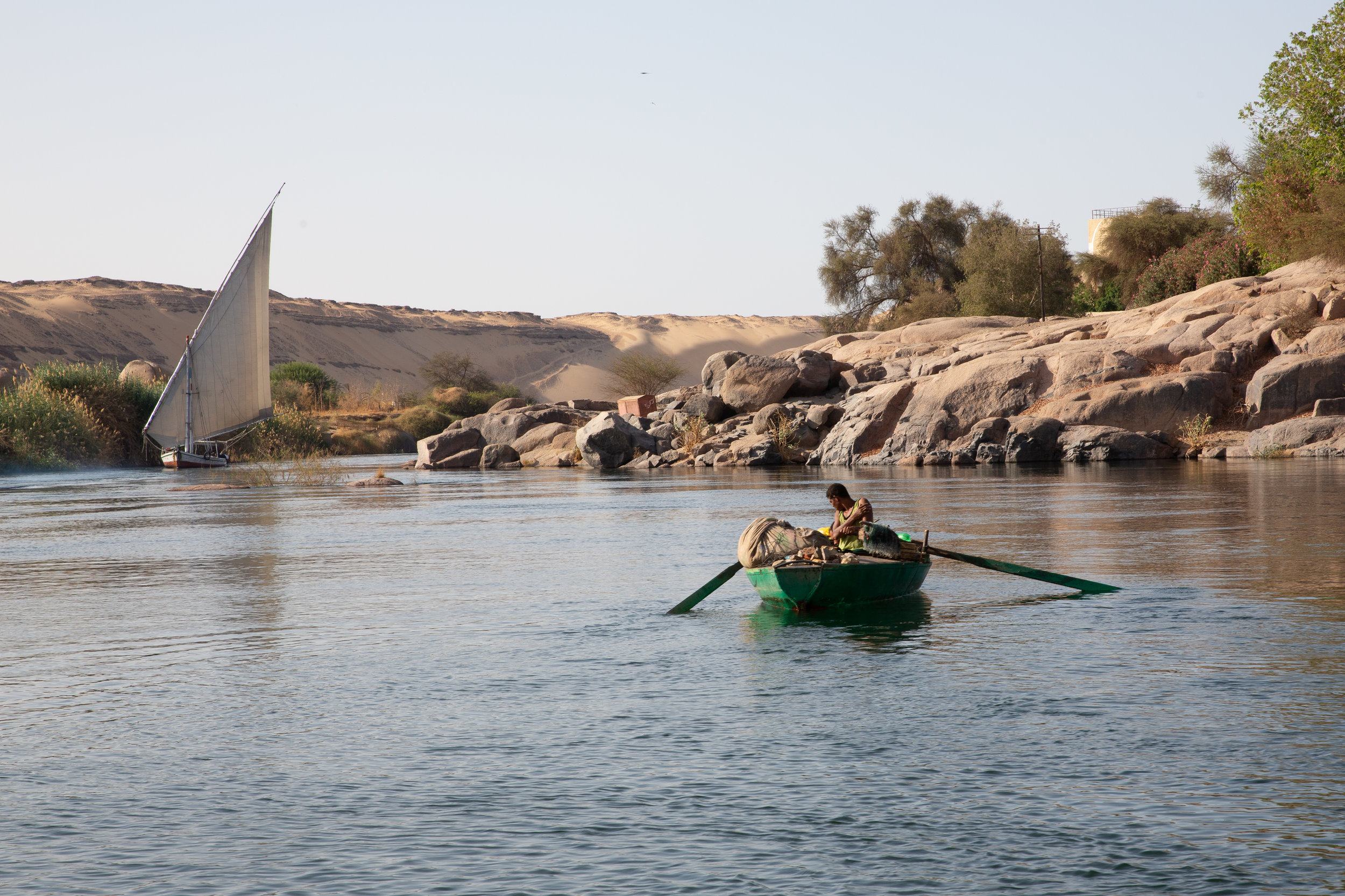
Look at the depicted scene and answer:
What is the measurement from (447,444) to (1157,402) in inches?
1014

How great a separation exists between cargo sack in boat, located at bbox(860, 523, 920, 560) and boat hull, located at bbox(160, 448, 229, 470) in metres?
37.4

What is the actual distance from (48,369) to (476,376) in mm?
49220

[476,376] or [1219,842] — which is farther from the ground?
[476,376]

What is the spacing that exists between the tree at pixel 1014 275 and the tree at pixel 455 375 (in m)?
41.9

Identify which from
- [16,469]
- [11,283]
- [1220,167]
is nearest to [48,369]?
[16,469]

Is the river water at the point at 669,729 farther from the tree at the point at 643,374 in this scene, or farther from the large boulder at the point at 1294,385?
the tree at the point at 643,374

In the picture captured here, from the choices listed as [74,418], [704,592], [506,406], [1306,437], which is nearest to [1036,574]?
[704,592]

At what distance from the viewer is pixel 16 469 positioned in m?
43.0

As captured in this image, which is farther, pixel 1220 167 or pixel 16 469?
pixel 1220 167

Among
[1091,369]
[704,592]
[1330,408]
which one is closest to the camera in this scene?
[704,592]

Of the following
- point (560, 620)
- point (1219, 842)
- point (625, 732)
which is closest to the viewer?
point (1219, 842)

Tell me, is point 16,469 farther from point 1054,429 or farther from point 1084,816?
point 1084,816

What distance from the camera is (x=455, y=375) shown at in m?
94.1

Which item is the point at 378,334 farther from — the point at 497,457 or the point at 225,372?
the point at 225,372
